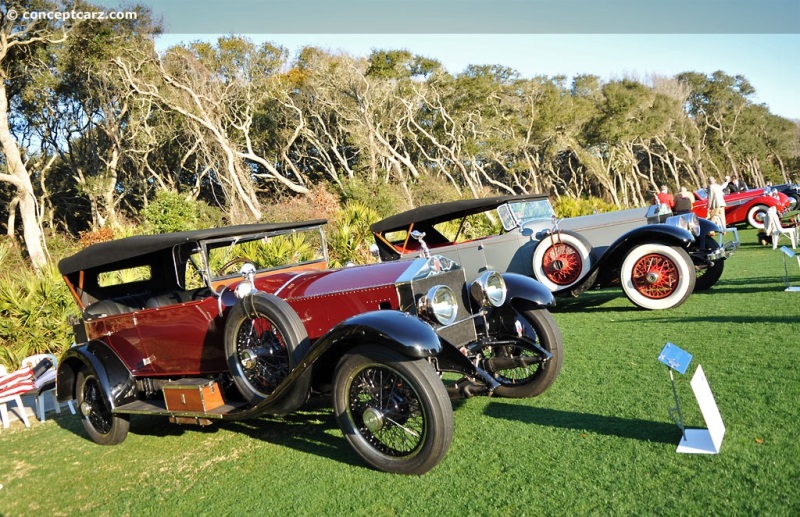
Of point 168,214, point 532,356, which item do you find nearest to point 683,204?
point 532,356

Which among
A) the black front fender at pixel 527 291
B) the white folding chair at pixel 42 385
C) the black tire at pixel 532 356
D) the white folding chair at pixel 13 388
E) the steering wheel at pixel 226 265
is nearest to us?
the black tire at pixel 532 356

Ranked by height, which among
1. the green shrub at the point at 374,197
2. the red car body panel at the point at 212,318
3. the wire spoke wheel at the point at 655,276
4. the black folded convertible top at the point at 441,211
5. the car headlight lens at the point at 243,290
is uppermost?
the green shrub at the point at 374,197

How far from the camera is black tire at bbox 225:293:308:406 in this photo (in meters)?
4.11

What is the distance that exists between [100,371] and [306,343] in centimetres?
213

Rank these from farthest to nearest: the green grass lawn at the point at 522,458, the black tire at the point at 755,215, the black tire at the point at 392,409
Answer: the black tire at the point at 755,215, the black tire at the point at 392,409, the green grass lawn at the point at 522,458

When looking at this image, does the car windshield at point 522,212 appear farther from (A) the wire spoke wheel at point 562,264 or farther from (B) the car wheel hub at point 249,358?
(B) the car wheel hub at point 249,358

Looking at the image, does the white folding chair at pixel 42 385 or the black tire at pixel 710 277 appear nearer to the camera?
the white folding chair at pixel 42 385

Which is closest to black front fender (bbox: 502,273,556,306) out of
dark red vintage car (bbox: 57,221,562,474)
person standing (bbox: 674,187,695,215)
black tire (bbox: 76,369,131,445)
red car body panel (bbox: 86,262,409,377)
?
dark red vintage car (bbox: 57,221,562,474)

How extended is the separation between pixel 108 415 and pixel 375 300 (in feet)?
8.93

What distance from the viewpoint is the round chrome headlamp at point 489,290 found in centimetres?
431

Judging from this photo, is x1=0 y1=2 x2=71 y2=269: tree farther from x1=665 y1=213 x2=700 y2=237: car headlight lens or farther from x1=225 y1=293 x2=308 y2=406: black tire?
x1=665 y1=213 x2=700 y2=237: car headlight lens

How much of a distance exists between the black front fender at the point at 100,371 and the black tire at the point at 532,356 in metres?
3.00

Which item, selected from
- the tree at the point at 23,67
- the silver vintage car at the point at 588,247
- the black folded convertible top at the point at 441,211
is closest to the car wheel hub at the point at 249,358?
the silver vintage car at the point at 588,247

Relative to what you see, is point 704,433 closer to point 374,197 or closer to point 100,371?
point 100,371
